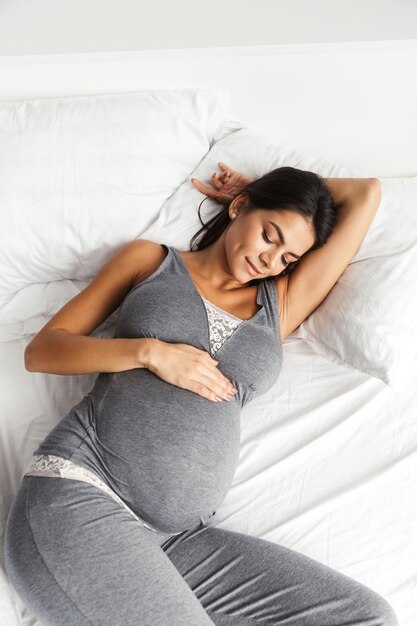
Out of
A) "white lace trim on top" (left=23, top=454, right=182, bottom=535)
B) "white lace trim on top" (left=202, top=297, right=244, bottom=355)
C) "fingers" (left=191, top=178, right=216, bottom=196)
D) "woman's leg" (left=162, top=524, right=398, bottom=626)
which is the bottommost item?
"woman's leg" (left=162, top=524, right=398, bottom=626)

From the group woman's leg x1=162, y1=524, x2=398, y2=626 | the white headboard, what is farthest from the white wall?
woman's leg x1=162, y1=524, x2=398, y2=626

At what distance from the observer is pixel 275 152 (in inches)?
70.9

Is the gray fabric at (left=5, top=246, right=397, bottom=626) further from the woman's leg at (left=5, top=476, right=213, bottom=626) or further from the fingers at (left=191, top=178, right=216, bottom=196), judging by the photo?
the fingers at (left=191, top=178, right=216, bottom=196)

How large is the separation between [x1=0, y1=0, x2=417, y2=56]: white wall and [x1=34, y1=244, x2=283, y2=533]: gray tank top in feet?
2.48

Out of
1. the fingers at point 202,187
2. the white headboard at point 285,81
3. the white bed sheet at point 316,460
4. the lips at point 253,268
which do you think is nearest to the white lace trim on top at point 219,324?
the lips at point 253,268

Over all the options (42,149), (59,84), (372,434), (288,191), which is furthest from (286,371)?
(59,84)

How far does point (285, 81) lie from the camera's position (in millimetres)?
1832

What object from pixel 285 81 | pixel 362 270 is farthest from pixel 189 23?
pixel 362 270

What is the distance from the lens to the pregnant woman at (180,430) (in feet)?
3.98

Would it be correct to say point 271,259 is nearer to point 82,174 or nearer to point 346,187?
point 346,187

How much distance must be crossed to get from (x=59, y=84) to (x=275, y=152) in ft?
1.99

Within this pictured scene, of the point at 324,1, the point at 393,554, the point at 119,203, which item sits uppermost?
the point at 324,1

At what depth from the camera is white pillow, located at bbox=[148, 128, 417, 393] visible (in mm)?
1567

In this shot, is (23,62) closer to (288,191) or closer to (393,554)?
(288,191)
